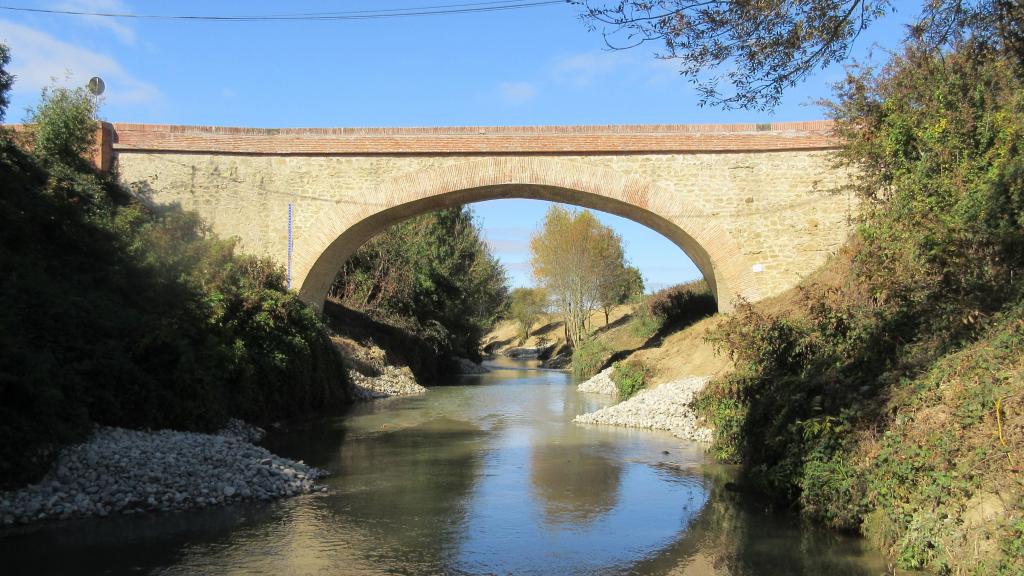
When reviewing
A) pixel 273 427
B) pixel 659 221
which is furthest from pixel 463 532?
pixel 659 221

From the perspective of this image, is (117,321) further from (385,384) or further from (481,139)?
(385,384)

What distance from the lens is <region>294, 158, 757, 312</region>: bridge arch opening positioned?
15.5 m

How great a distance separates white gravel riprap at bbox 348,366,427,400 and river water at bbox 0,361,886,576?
704 cm

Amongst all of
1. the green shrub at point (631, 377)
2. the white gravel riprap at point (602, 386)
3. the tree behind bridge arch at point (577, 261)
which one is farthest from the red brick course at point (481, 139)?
the tree behind bridge arch at point (577, 261)

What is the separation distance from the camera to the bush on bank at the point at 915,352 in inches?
193

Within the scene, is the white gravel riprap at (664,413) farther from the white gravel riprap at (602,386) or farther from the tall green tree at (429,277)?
the tall green tree at (429,277)

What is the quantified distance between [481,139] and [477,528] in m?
10.8

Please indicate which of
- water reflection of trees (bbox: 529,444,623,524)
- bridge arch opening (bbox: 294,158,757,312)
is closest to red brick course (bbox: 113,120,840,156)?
bridge arch opening (bbox: 294,158,757,312)

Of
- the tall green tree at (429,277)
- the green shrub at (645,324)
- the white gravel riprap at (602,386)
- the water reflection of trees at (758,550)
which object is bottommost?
the water reflection of trees at (758,550)

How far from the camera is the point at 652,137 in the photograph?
15555 mm

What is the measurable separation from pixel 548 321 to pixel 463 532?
5258 cm

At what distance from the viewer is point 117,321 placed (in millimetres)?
9125

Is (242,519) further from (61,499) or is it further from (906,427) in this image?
(906,427)

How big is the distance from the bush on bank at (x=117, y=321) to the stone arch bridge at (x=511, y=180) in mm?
1201
